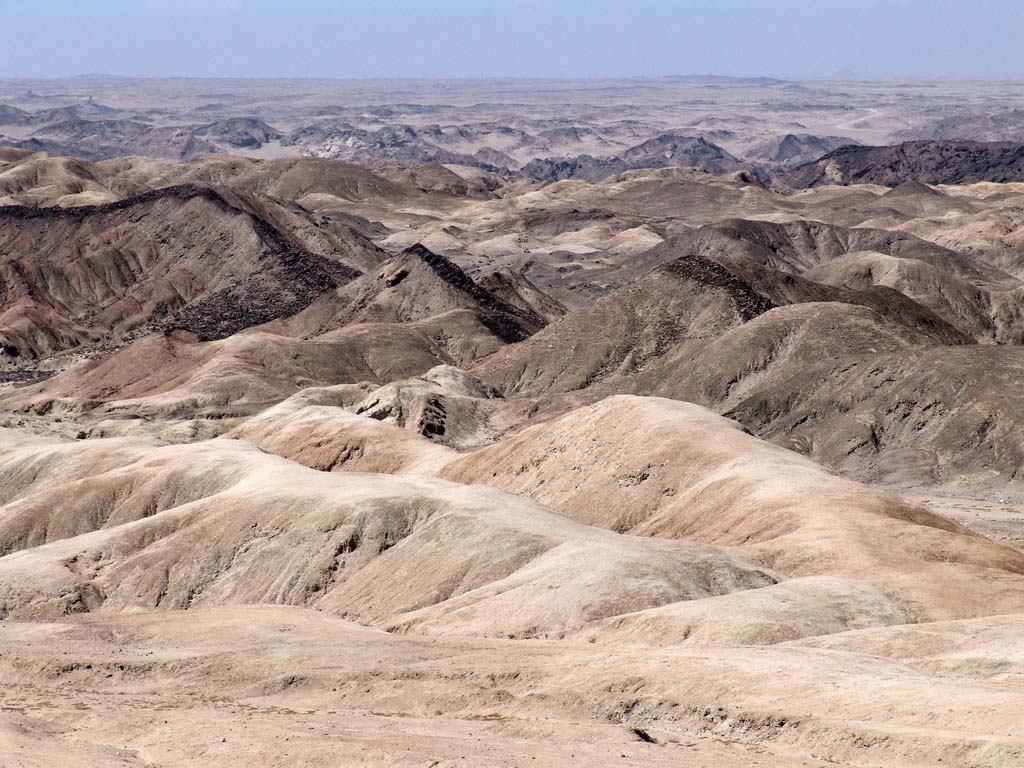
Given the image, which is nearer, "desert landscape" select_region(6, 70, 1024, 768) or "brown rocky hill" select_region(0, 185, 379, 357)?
"desert landscape" select_region(6, 70, 1024, 768)

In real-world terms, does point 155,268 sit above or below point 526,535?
below

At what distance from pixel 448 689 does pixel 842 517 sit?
25496mm

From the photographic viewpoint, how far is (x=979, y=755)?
28078 millimetres

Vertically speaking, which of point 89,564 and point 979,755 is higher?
point 979,755

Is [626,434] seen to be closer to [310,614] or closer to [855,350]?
[310,614]

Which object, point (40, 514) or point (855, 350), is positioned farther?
point (855, 350)

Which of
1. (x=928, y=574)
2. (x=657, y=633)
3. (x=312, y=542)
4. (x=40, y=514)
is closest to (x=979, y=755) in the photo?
(x=657, y=633)

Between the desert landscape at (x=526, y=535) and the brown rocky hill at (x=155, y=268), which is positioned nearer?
the desert landscape at (x=526, y=535)

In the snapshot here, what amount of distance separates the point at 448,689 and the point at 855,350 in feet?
240

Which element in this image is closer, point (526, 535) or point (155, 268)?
point (526, 535)

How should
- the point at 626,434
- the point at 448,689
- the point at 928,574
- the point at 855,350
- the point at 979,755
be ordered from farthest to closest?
1. the point at 855,350
2. the point at 626,434
3. the point at 928,574
4. the point at 448,689
5. the point at 979,755

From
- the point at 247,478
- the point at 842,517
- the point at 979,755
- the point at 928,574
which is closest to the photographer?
the point at 979,755

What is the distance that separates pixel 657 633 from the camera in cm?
4362

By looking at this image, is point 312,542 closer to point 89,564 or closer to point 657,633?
point 89,564
